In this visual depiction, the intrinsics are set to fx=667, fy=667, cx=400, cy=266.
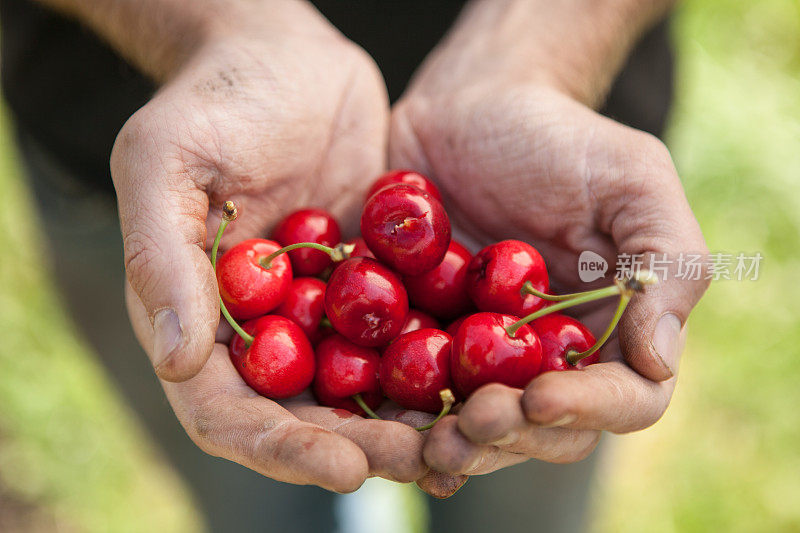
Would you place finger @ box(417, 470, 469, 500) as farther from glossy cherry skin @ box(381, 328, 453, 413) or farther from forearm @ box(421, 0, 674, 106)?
forearm @ box(421, 0, 674, 106)

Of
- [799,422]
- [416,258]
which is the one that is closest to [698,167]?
[799,422]

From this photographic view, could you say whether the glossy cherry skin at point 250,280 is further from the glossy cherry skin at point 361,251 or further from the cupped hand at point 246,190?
the glossy cherry skin at point 361,251

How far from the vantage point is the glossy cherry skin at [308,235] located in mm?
2846

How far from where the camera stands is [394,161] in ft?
A: 11.1

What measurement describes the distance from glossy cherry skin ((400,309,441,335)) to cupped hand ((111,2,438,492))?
51cm

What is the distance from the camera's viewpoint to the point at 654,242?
8.03ft

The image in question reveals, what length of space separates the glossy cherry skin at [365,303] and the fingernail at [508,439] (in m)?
0.67

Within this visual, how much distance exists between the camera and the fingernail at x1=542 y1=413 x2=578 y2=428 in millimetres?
1930

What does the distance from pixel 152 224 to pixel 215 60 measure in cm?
97

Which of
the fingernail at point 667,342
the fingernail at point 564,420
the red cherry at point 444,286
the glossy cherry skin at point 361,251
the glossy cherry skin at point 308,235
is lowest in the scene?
the glossy cherry skin at point 308,235

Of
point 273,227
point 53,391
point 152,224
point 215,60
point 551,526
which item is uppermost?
point 215,60

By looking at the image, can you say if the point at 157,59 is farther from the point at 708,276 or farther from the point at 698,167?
the point at 698,167

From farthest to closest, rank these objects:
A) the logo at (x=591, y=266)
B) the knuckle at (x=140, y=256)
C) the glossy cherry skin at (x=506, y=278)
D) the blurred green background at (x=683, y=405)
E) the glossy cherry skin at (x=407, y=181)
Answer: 1. the blurred green background at (x=683, y=405)
2. the glossy cherry skin at (x=407, y=181)
3. the logo at (x=591, y=266)
4. the glossy cherry skin at (x=506, y=278)
5. the knuckle at (x=140, y=256)

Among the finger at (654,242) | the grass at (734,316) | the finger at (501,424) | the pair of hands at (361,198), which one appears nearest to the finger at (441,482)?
the pair of hands at (361,198)
